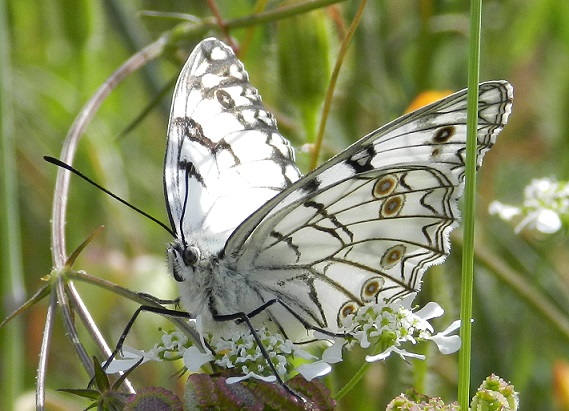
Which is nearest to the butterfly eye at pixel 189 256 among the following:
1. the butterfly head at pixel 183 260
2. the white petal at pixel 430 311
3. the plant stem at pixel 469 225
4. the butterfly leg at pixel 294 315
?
the butterfly head at pixel 183 260

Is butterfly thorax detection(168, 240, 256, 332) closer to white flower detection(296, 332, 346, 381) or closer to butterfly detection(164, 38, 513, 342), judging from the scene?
butterfly detection(164, 38, 513, 342)

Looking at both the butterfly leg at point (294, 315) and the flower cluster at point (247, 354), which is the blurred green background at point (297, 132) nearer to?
the butterfly leg at point (294, 315)

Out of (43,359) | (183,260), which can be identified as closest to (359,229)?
(183,260)

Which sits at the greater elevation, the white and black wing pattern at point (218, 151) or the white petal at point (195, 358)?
the white and black wing pattern at point (218, 151)

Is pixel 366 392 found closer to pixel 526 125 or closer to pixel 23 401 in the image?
pixel 23 401

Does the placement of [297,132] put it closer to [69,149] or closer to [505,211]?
[505,211]

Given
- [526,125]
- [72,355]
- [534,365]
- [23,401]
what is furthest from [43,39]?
[534,365]

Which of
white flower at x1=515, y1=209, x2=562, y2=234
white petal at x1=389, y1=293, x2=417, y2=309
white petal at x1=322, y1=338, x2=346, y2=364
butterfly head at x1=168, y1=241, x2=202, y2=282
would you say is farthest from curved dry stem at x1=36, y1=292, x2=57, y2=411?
white flower at x1=515, y1=209, x2=562, y2=234
